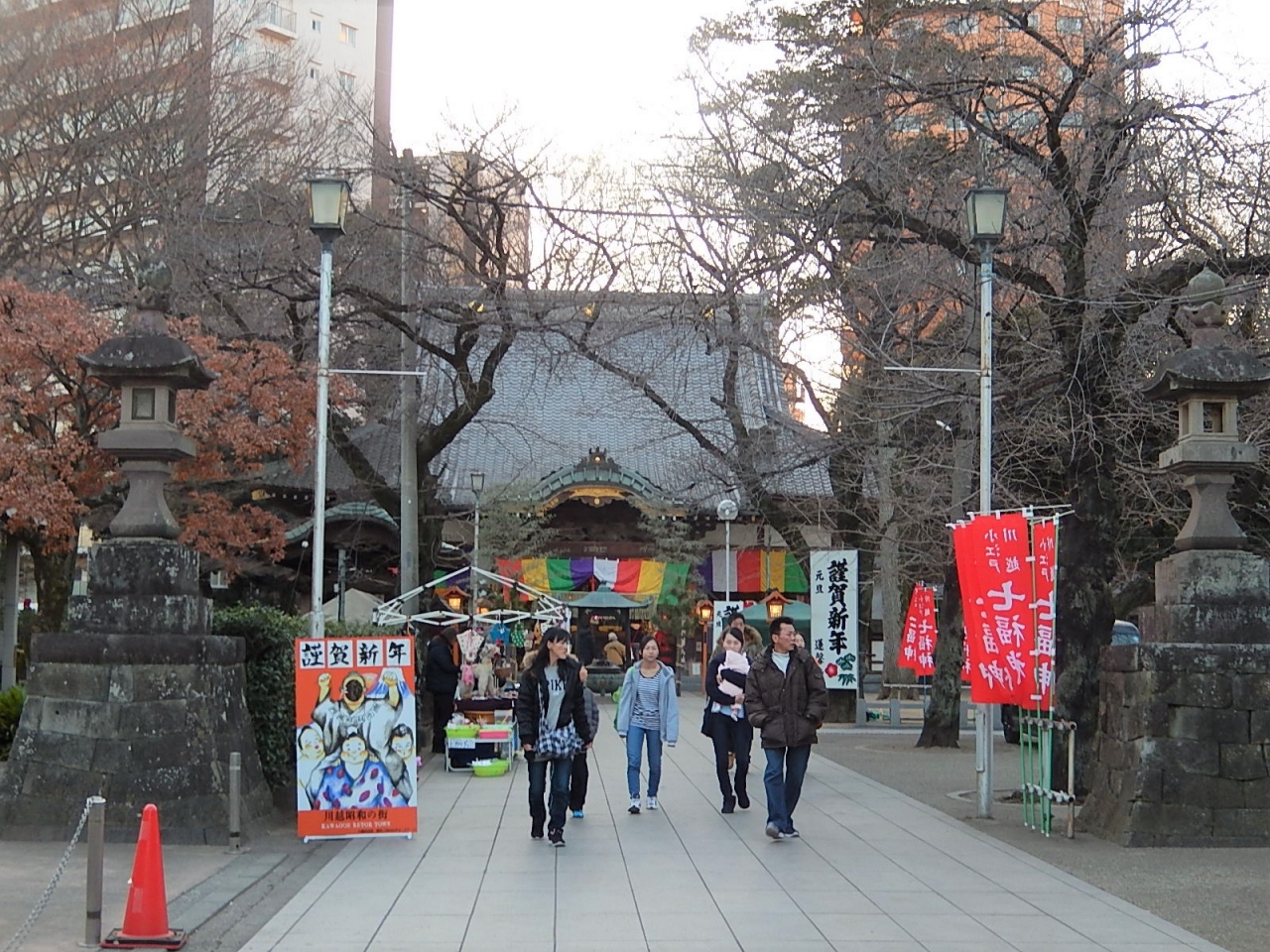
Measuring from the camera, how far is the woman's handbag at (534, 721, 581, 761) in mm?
10836

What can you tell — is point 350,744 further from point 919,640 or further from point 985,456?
point 919,640

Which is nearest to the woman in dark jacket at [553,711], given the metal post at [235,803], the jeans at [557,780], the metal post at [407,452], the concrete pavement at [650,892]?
the jeans at [557,780]

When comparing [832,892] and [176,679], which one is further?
[176,679]

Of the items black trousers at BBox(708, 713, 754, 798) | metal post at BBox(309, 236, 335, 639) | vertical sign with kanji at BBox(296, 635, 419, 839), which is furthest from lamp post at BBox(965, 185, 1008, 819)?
metal post at BBox(309, 236, 335, 639)

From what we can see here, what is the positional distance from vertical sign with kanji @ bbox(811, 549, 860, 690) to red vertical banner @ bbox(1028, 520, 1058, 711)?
36.5 ft

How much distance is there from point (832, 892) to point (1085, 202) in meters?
8.11

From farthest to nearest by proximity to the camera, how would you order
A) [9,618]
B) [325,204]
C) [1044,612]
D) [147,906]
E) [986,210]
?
[9,618] < [325,204] < [986,210] < [1044,612] < [147,906]

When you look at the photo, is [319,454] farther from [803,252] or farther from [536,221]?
[536,221]

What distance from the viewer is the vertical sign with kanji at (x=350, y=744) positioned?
11.1 metres

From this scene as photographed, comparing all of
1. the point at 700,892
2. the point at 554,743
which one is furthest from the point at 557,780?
the point at 700,892

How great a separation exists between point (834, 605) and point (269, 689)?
12710 millimetres

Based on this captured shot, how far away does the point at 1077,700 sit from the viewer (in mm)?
14383

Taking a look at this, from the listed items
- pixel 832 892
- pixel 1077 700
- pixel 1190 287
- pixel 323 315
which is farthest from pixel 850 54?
pixel 832 892

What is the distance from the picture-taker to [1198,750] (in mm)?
11312
